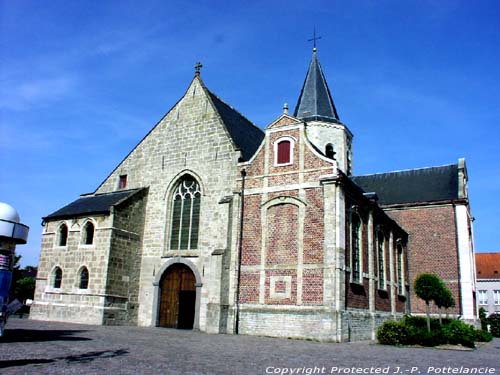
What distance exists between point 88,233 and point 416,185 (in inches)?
837

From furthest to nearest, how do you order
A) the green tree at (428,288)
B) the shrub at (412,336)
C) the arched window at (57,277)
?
the arched window at (57,277) < the green tree at (428,288) < the shrub at (412,336)

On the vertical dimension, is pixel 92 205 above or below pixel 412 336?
above

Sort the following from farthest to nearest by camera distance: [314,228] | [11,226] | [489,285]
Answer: [489,285] < [314,228] < [11,226]

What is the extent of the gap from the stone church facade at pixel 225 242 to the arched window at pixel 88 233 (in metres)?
0.05

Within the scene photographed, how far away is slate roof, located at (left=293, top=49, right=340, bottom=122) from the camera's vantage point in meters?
29.9

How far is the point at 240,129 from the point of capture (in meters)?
23.3

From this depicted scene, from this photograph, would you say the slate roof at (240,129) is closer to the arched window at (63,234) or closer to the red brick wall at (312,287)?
the red brick wall at (312,287)

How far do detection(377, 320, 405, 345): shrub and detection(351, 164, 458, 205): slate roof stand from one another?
596 inches

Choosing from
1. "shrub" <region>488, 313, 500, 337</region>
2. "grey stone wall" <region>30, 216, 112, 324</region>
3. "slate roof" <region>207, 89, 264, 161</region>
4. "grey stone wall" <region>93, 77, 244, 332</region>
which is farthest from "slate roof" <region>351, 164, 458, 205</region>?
"grey stone wall" <region>30, 216, 112, 324</region>

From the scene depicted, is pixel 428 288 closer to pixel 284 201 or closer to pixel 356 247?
pixel 356 247

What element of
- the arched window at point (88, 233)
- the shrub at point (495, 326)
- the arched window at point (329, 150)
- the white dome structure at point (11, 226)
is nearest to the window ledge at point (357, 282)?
the white dome structure at point (11, 226)

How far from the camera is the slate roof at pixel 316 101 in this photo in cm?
2988

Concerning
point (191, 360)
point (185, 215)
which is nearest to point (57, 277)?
point (185, 215)

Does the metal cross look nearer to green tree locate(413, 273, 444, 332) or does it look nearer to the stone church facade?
the stone church facade
